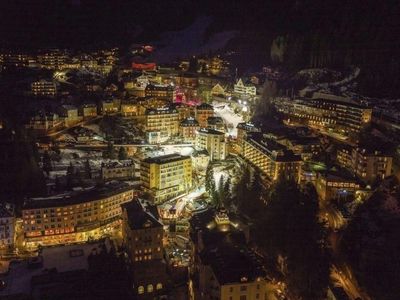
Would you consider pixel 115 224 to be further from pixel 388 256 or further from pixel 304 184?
pixel 388 256

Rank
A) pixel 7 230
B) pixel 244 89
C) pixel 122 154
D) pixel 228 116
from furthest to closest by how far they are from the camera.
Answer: pixel 244 89 < pixel 228 116 < pixel 122 154 < pixel 7 230

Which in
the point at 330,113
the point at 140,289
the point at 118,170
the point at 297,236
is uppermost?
the point at 330,113

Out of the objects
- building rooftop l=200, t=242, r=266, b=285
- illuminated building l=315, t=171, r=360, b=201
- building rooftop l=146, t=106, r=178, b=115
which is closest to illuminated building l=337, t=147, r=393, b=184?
illuminated building l=315, t=171, r=360, b=201

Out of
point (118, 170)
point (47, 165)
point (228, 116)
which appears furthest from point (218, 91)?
point (47, 165)

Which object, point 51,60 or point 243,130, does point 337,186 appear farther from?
point 51,60

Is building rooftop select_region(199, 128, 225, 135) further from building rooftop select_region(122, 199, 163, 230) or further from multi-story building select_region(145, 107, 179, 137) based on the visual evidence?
building rooftop select_region(122, 199, 163, 230)

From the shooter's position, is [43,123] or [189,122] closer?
[43,123]

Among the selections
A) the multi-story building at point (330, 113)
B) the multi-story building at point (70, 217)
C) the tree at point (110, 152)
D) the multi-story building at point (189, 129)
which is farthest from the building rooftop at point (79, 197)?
the multi-story building at point (330, 113)
